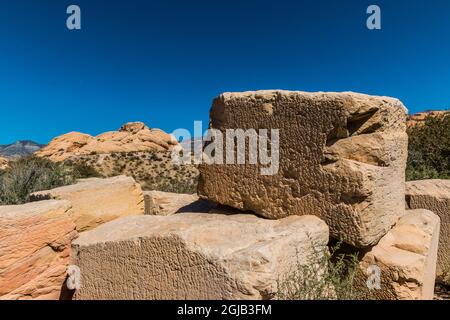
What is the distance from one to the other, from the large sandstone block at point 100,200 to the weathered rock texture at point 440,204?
3.54 metres

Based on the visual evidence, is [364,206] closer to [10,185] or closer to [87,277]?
[87,277]

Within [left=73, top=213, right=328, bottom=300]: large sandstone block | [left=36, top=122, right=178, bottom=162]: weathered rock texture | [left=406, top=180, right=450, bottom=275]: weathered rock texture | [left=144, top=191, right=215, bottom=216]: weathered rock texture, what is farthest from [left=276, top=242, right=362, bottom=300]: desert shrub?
[left=36, top=122, right=178, bottom=162]: weathered rock texture

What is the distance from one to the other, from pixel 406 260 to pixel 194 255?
1.83 metres

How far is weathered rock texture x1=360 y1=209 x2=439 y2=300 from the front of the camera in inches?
110

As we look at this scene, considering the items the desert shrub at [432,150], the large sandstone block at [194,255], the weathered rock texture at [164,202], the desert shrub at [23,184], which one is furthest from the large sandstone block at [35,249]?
the desert shrub at [432,150]

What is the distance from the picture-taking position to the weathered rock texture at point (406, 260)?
9.17 feet

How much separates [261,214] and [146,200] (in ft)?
7.23

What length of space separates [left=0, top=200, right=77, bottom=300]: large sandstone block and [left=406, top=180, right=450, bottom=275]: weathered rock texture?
13.6ft

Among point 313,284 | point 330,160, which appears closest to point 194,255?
point 313,284

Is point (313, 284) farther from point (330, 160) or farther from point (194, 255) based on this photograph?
point (330, 160)

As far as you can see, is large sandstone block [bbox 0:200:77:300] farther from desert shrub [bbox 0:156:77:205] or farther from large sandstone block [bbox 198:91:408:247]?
desert shrub [bbox 0:156:77:205]

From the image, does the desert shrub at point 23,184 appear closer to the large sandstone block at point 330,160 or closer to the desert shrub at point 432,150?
the large sandstone block at point 330,160
